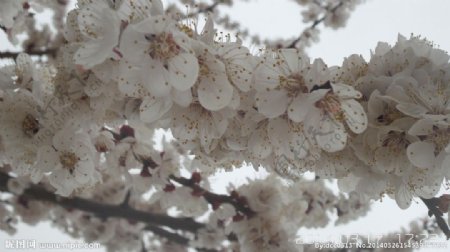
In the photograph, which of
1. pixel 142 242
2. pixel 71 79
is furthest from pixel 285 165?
pixel 142 242

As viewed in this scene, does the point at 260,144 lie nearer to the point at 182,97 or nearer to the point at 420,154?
the point at 182,97

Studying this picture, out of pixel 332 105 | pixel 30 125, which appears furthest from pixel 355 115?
pixel 30 125

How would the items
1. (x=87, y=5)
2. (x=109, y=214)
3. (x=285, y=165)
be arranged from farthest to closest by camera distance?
(x=109, y=214) < (x=285, y=165) < (x=87, y=5)

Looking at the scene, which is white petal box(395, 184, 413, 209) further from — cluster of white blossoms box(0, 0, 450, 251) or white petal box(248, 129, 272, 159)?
white petal box(248, 129, 272, 159)

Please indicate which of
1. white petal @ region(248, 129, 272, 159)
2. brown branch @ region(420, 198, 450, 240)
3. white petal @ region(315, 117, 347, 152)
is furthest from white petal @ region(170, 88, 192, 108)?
brown branch @ region(420, 198, 450, 240)

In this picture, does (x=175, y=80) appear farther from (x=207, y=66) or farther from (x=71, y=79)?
(x=71, y=79)

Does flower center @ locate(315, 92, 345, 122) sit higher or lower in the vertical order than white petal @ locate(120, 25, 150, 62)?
lower

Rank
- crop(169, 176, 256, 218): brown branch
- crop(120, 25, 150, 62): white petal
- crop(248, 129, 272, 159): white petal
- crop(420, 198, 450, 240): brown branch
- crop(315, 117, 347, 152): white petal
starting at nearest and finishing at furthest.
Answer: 1. crop(120, 25, 150, 62): white petal
2. crop(315, 117, 347, 152): white petal
3. crop(248, 129, 272, 159): white petal
4. crop(420, 198, 450, 240): brown branch
5. crop(169, 176, 256, 218): brown branch
